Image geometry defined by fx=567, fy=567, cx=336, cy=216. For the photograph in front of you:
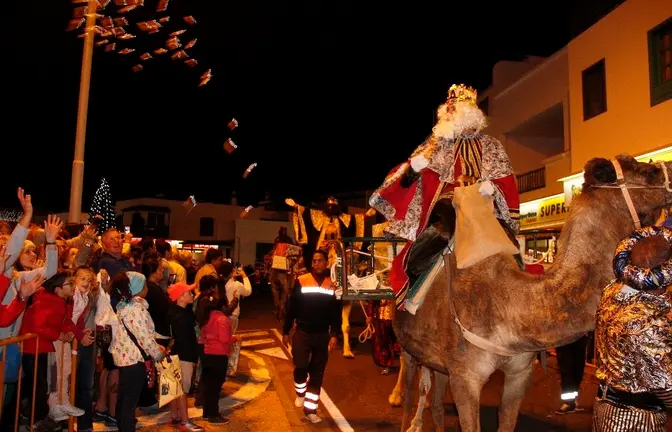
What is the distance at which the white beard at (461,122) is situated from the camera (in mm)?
5188

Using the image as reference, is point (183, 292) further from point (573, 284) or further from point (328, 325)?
point (573, 284)

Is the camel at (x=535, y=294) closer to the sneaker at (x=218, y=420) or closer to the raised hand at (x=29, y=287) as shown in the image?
the raised hand at (x=29, y=287)

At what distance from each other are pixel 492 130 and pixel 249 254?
35.1 m

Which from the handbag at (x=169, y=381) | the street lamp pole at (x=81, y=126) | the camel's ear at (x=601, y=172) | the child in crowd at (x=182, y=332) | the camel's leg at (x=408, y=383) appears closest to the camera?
the camel's ear at (x=601, y=172)

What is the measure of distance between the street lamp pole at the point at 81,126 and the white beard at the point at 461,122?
705cm

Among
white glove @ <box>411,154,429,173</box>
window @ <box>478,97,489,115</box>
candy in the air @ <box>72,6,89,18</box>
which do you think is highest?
window @ <box>478,97,489,115</box>

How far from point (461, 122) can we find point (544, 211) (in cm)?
1461

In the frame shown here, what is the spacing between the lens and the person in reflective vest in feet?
26.3

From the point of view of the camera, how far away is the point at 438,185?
5.20m

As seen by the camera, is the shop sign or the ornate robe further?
the shop sign

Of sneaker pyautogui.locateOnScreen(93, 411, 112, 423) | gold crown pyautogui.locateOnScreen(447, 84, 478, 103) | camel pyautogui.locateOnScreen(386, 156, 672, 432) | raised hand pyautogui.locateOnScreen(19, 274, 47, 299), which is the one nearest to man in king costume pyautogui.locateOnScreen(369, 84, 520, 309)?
gold crown pyautogui.locateOnScreen(447, 84, 478, 103)

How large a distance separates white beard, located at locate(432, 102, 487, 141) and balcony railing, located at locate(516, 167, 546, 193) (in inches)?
598

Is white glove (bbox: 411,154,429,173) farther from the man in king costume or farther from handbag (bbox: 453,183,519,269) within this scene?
handbag (bbox: 453,183,519,269)

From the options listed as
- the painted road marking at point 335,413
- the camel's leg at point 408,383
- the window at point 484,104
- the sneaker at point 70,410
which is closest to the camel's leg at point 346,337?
the painted road marking at point 335,413
